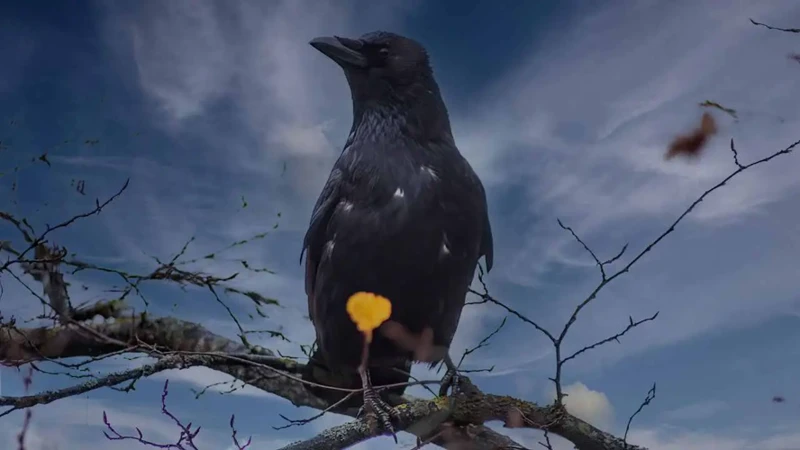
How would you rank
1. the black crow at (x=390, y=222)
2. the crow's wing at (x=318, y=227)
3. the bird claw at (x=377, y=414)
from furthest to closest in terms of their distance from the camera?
the crow's wing at (x=318, y=227)
the black crow at (x=390, y=222)
the bird claw at (x=377, y=414)

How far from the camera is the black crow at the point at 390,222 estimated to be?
5.03 feet

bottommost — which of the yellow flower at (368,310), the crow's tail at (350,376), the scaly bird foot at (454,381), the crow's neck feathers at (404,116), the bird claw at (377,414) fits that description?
the bird claw at (377,414)

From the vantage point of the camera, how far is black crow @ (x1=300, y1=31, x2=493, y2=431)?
153 cm

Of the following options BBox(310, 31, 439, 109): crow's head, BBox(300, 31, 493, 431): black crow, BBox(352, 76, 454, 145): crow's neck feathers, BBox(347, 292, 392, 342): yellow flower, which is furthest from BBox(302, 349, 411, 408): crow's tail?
BBox(310, 31, 439, 109): crow's head

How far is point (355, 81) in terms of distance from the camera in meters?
1.77

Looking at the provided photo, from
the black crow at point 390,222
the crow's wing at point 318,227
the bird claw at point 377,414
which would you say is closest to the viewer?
the bird claw at point 377,414

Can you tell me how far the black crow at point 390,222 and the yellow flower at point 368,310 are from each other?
15 mm

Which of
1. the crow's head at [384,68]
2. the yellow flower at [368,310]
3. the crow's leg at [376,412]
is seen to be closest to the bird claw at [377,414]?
the crow's leg at [376,412]

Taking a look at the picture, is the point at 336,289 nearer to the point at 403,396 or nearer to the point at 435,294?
the point at 435,294

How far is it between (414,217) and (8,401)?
3.17 feet

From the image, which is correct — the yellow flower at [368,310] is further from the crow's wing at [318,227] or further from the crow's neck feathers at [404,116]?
the crow's neck feathers at [404,116]

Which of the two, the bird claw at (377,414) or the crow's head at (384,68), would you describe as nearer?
the bird claw at (377,414)

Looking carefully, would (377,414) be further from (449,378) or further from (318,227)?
(318,227)

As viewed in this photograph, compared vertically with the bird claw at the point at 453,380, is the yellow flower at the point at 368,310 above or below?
above
